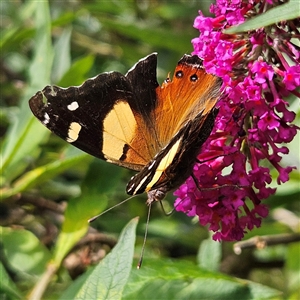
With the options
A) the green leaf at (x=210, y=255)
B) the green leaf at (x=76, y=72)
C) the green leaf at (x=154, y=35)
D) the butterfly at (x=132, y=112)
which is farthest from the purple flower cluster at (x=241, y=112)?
the green leaf at (x=154, y=35)

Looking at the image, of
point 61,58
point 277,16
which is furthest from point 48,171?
point 277,16

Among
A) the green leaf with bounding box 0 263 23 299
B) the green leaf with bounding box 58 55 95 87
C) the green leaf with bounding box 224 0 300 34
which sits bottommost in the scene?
the green leaf with bounding box 0 263 23 299

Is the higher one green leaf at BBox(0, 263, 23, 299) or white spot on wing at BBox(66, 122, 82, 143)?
white spot on wing at BBox(66, 122, 82, 143)

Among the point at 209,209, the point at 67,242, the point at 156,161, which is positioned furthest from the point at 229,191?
the point at 67,242

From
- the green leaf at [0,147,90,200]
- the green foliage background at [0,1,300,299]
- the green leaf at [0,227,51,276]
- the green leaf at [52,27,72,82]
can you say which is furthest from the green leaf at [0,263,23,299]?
the green leaf at [52,27,72,82]

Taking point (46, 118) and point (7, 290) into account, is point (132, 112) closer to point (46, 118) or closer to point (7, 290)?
point (46, 118)

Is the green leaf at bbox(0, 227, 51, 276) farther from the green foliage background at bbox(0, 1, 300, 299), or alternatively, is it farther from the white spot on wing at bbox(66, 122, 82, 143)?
the white spot on wing at bbox(66, 122, 82, 143)
